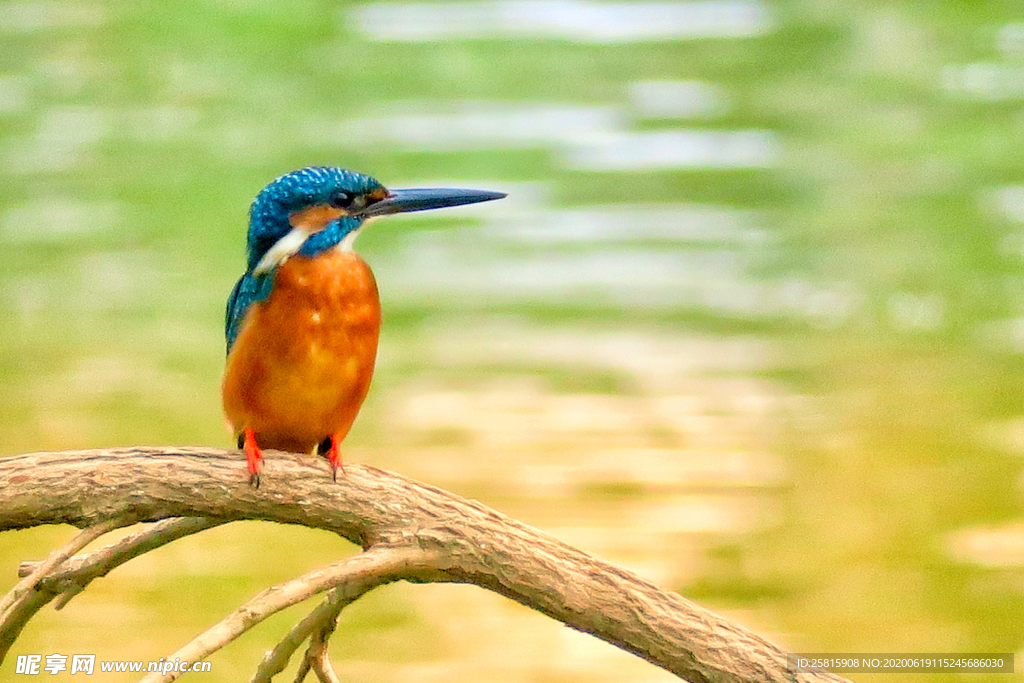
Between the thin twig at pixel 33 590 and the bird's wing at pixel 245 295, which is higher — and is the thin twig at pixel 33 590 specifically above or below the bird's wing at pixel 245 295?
below

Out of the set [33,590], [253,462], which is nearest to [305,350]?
[253,462]

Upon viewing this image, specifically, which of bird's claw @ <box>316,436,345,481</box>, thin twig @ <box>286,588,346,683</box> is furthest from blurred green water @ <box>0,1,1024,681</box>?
thin twig @ <box>286,588,346,683</box>

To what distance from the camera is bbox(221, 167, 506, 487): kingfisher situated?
1967 mm

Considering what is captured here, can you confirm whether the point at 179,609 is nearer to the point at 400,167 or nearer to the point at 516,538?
the point at 516,538

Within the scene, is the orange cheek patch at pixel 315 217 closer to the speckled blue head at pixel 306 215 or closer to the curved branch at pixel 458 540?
the speckled blue head at pixel 306 215

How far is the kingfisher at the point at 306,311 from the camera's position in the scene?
197cm

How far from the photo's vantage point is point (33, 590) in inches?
65.9

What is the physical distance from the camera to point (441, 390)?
5.44m

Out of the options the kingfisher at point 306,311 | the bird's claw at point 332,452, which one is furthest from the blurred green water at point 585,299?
the kingfisher at point 306,311

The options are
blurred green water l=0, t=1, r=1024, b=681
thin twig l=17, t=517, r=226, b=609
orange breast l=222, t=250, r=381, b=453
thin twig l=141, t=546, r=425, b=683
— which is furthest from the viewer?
blurred green water l=0, t=1, r=1024, b=681

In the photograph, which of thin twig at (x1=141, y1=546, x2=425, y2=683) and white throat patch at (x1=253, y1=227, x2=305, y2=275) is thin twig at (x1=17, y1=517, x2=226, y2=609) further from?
white throat patch at (x1=253, y1=227, x2=305, y2=275)

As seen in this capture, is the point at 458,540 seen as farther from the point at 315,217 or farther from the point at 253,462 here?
the point at 315,217

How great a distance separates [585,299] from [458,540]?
4.58 m

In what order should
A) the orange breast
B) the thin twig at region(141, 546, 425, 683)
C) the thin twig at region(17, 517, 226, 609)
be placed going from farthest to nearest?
the orange breast → the thin twig at region(17, 517, 226, 609) → the thin twig at region(141, 546, 425, 683)
